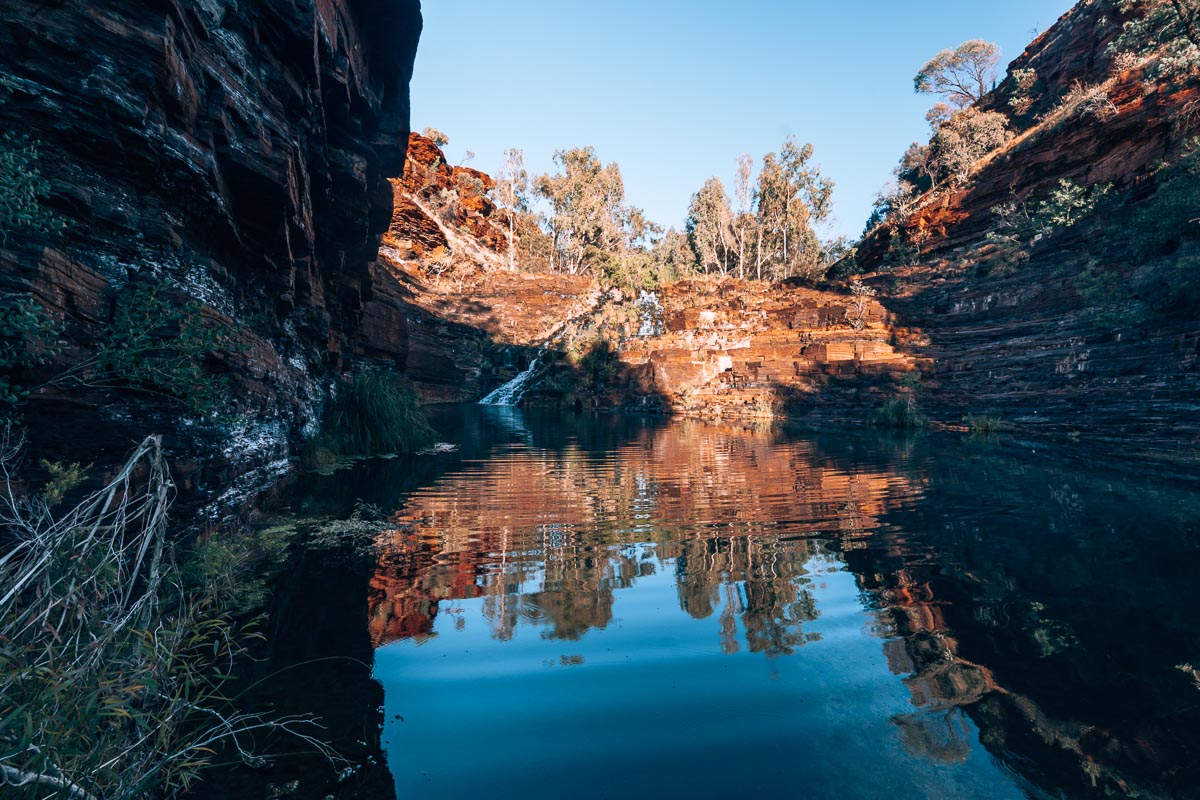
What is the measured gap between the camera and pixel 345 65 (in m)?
11.5

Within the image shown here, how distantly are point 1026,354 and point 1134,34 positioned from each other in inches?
553

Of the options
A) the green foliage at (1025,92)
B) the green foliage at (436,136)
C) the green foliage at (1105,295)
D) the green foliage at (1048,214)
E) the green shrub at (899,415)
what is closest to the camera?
the green foliage at (1105,295)

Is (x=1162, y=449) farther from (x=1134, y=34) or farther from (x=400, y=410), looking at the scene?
(x=1134, y=34)

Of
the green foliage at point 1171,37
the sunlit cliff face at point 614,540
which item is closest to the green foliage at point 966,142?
the green foliage at point 1171,37

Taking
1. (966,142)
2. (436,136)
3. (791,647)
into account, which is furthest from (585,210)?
(791,647)

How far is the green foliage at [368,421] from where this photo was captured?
1310 centimetres

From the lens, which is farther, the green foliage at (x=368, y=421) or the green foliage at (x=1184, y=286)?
the green foliage at (x=1184, y=286)

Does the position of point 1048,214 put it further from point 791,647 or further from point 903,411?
point 791,647

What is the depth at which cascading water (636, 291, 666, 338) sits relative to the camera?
38.7 m

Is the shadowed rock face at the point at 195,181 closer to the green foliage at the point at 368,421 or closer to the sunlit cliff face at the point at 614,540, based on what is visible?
the green foliage at the point at 368,421

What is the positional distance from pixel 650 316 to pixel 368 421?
1136 inches

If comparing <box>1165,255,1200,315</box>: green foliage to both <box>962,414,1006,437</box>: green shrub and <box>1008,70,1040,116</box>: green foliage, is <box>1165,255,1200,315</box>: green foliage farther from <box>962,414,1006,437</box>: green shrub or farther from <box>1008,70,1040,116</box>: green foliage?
<box>1008,70,1040,116</box>: green foliage

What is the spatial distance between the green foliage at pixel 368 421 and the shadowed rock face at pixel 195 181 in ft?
2.86

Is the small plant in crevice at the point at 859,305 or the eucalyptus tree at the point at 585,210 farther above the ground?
the eucalyptus tree at the point at 585,210
